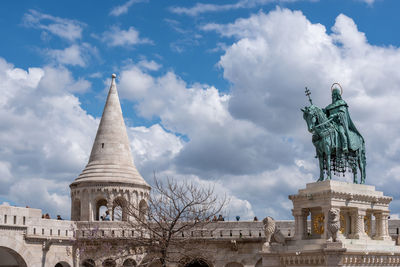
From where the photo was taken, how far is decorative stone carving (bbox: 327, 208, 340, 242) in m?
19.1

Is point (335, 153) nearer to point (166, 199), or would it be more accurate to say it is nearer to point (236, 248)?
point (166, 199)

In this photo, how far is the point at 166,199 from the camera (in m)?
20.9

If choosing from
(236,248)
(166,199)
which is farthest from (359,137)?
(236,248)

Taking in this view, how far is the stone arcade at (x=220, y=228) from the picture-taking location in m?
20.1

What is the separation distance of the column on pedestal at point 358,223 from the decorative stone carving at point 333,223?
5.02 feet

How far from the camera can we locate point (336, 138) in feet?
69.3

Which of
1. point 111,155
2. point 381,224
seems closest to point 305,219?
point 381,224

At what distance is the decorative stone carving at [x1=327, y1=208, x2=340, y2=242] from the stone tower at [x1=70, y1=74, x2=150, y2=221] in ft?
48.3

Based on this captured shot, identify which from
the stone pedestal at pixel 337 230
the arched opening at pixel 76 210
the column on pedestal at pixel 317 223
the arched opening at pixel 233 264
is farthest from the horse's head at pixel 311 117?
the arched opening at pixel 76 210

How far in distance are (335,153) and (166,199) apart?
5.82 meters

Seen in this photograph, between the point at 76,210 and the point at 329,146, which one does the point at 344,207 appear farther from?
the point at 76,210

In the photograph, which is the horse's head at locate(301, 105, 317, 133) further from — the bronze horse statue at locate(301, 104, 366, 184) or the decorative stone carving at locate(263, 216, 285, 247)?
the decorative stone carving at locate(263, 216, 285, 247)

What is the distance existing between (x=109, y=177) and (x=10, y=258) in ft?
20.7

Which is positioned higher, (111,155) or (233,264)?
(111,155)
